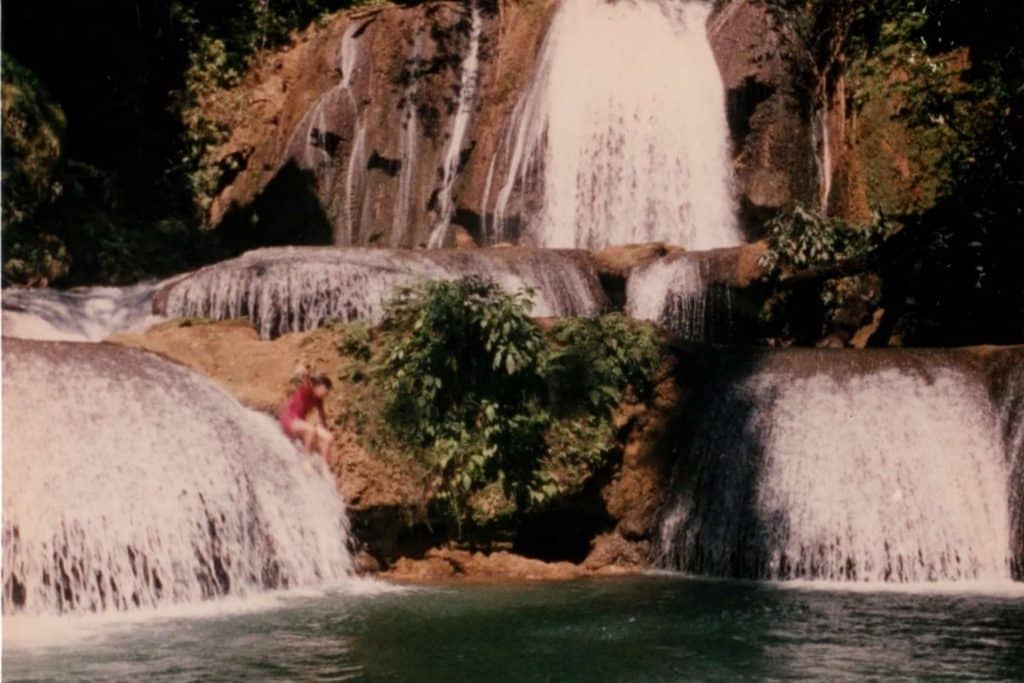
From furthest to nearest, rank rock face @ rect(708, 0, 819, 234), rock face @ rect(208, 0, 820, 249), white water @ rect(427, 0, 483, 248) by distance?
white water @ rect(427, 0, 483, 248)
rock face @ rect(208, 0, 820, 249)
rock face @ rect(708, 0, 819, 234)

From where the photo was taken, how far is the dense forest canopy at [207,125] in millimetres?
19625

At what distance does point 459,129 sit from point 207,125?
5085 mm

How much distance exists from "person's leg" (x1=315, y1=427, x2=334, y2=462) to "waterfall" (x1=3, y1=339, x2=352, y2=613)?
0.55 ft

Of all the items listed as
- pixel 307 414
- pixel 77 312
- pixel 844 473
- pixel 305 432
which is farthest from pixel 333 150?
pixel 844 473

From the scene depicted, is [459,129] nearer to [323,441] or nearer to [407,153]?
[407,153]

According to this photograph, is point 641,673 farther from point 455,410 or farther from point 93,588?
point 455,410

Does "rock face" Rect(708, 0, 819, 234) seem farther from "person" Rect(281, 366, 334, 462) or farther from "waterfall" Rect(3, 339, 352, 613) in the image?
"waterfall" Rect(3, 339, 352, 613)

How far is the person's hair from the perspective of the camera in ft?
49.6

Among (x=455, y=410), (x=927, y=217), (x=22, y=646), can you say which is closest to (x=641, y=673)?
(x=22, y=646)

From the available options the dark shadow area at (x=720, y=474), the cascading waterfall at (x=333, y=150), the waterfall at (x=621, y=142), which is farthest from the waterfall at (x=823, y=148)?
the dark shadow area at (x=720, y=474)

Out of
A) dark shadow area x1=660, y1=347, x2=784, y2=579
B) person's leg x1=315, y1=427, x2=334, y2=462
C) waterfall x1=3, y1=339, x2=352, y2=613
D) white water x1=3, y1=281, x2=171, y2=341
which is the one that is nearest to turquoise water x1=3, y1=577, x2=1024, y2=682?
waterfall x1=3, y1=339, x2=352, y2=613

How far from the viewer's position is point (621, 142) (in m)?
24.5

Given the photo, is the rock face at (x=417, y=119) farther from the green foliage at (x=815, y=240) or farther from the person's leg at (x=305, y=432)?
the person's leg at (x=305, y=432)

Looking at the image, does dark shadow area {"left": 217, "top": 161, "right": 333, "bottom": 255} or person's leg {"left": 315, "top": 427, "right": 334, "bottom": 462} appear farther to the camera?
dark shadow area {"left": 217, "top": 161, "right": 333, "bottom": 255}
